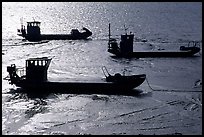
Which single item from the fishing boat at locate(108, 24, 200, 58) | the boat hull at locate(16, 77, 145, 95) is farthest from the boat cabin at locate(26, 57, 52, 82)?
the fishing boat at locate(108, 24, 200, 58)

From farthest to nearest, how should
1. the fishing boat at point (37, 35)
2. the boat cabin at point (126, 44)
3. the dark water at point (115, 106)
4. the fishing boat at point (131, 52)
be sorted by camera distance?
the fishing boat at point (37, 35), the boat cabin at point (126, 44), the fishing boat at point (131, 52), the dark water at point (115, 106)

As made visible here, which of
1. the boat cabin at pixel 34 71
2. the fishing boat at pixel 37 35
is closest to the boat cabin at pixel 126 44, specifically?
the fishing boat at pixel 37 35

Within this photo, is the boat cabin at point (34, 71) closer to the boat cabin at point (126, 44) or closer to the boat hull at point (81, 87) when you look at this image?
the boat hull at point (81, 87)

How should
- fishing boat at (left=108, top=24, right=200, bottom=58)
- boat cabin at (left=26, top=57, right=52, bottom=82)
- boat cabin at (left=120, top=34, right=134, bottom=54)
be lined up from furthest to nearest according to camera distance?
1. boat cabin at (left=120, top=34, right=134, bottom=54)
2. fishing boat at (left=108, top=24, right=200, bottom=58)
3. boat cabin at (left=26, top=57, right=52, bottom=82)

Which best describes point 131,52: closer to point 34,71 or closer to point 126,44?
point 126,44

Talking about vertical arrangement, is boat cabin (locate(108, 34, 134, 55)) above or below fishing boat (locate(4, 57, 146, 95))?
above

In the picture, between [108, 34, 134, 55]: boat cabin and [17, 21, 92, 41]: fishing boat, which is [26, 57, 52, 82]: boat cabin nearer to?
[108, 34, 134, 55]: boat cabin

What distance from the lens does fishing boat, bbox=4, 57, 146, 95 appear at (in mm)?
28922

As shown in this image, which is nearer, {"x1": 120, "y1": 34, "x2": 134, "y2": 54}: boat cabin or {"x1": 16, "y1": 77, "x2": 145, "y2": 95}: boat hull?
{"x1": 16, "y1": 77, "x2": 145, "y2": 95}: boat hull

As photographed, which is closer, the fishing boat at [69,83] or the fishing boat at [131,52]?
the fishing boat at [69,83]

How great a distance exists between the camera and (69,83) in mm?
28953

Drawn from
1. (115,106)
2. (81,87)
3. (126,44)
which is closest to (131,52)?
(126,44)

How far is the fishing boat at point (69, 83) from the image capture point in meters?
28.9

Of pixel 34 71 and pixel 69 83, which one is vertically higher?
pixel 34 71
